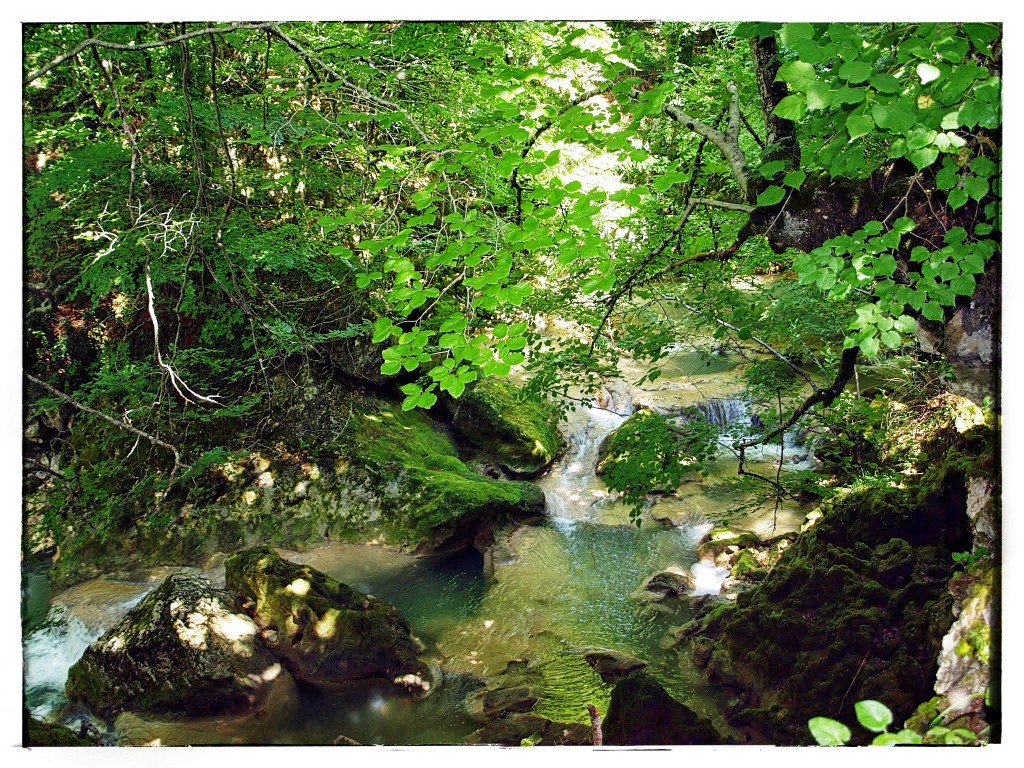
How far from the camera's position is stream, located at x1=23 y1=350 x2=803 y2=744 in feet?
8.60

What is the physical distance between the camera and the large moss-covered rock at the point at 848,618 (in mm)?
2252

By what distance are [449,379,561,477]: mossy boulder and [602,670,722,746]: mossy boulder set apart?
2.57 metres

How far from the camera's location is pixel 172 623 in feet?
8.96

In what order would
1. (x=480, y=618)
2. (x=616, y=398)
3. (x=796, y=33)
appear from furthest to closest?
1. (x=616, y=398)
2. (x=480, y=618)
3. (x=796, y=33)

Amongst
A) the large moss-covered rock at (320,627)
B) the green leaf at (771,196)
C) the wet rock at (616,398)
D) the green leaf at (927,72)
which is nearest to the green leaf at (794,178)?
the green leaf at (771,196)

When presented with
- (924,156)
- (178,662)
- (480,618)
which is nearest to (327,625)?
(178,662)

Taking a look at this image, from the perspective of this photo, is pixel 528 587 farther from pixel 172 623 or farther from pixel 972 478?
pixel 972 478

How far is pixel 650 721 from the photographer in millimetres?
2174

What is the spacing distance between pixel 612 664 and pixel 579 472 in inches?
80.3

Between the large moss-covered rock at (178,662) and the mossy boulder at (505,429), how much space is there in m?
Answer: 2.36

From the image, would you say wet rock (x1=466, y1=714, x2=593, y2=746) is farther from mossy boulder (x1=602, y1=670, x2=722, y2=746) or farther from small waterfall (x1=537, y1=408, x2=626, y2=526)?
small waterfall (x1=537, y1=408, x2=626, y2=526)

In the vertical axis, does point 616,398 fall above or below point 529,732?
above

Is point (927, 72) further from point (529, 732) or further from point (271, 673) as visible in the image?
point (271, 673)

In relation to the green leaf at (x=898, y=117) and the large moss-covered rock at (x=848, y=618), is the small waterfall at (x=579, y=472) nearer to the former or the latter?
the large moss-covered rock at (x=848, y=618)
